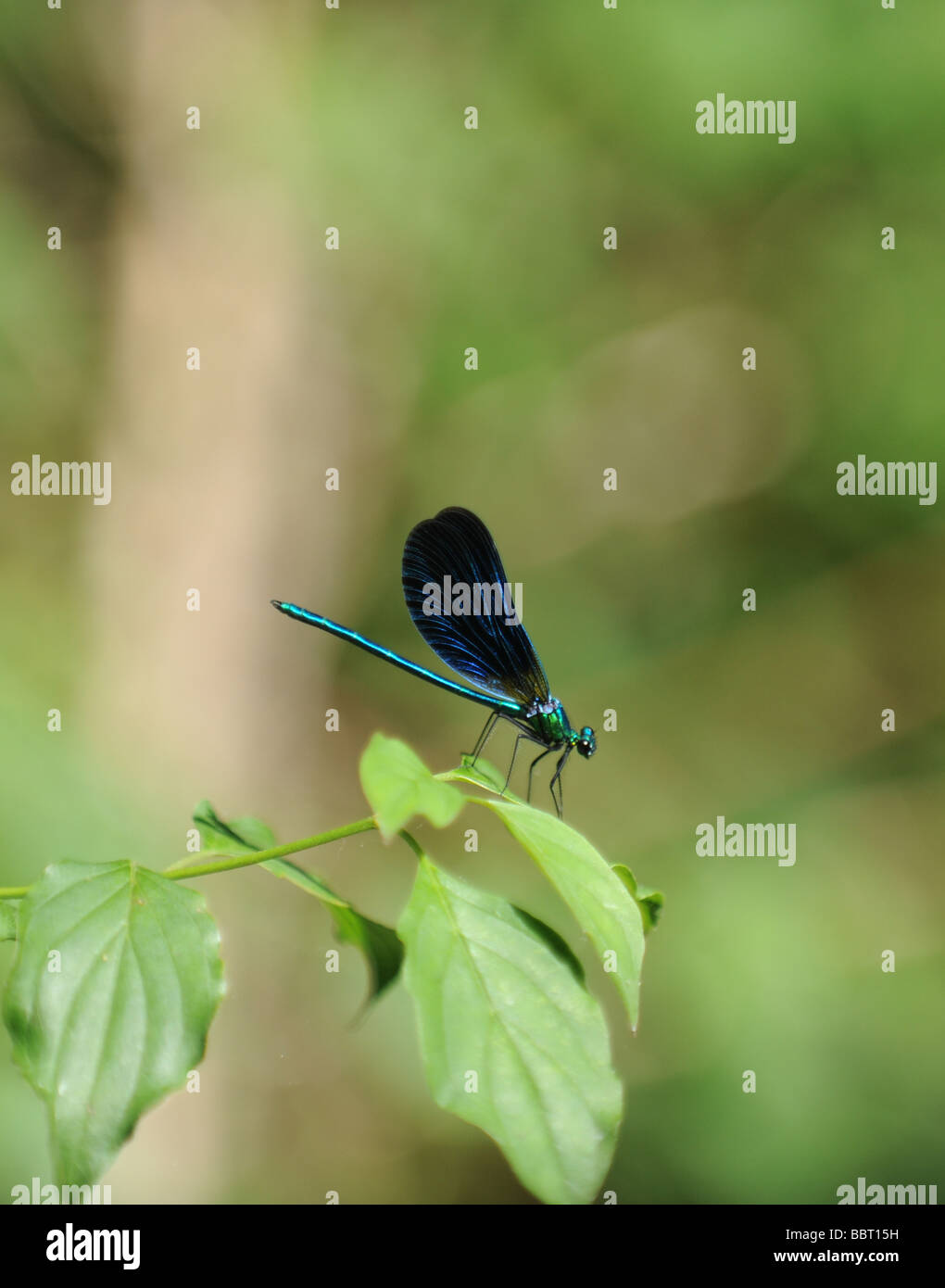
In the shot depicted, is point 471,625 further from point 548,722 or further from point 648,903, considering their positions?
point 648,903

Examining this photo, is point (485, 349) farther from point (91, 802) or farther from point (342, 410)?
point (91, 802)

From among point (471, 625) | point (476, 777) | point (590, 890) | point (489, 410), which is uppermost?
point (489, 410)

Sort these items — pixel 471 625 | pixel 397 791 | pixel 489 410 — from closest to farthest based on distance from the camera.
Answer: pixel 397 791 < pixel 471 625 < pixel 489 410

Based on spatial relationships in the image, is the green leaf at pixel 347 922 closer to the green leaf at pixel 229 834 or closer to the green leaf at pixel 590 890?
the green leaf at pixel 229 834

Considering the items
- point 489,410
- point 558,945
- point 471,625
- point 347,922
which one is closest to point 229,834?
point 347,922


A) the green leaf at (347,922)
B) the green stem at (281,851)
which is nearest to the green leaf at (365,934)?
the green leaf at (347,922)

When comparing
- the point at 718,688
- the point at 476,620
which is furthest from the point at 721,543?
the point at 476,620
